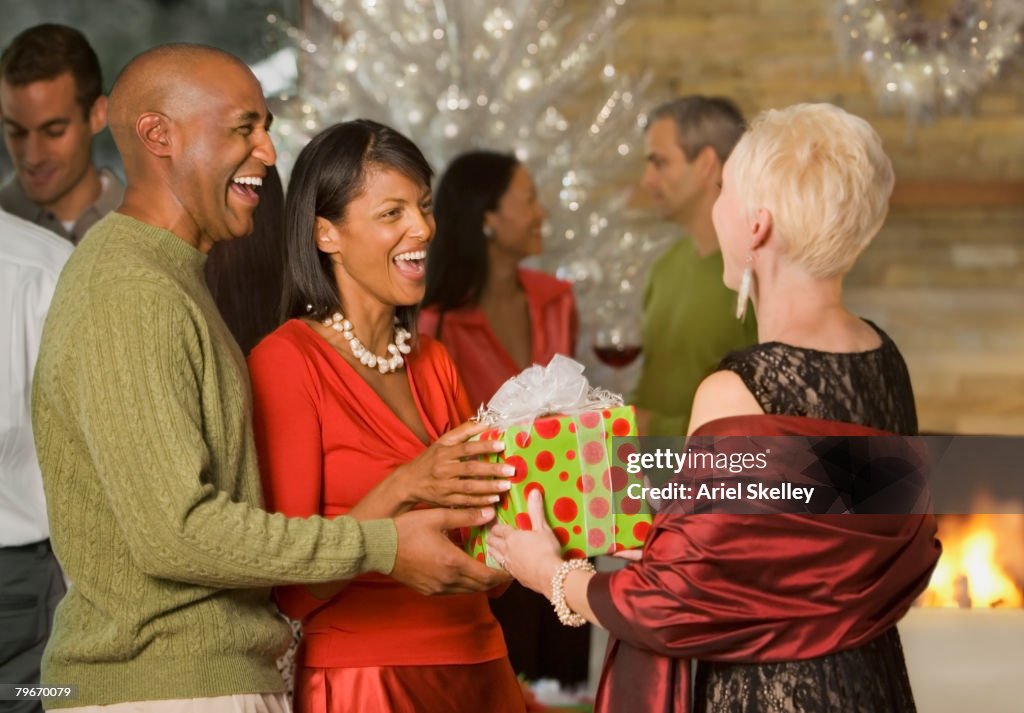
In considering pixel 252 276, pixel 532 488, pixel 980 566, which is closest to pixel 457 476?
pixel 532 488

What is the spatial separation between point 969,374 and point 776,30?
1665 mm

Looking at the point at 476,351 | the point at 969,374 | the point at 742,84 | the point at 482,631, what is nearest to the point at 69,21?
the point at 476,351

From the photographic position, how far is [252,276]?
2.49m

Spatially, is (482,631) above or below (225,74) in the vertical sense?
below

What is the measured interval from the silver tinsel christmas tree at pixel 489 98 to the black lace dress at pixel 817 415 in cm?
264

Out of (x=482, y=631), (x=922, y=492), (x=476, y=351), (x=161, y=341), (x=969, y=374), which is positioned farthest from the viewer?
(x=969, y=374)

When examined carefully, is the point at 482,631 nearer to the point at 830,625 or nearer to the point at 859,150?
the point at 830,625

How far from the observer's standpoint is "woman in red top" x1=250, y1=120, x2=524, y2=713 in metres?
1.82

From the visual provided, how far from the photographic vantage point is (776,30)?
5.33m

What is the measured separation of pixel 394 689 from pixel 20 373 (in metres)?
1.12

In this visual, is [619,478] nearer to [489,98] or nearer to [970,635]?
[970,635]

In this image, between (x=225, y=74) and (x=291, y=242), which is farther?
(x=291, y=242)

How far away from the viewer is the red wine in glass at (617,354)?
3.74 meters

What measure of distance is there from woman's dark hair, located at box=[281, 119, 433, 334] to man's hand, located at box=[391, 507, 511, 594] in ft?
1.40
